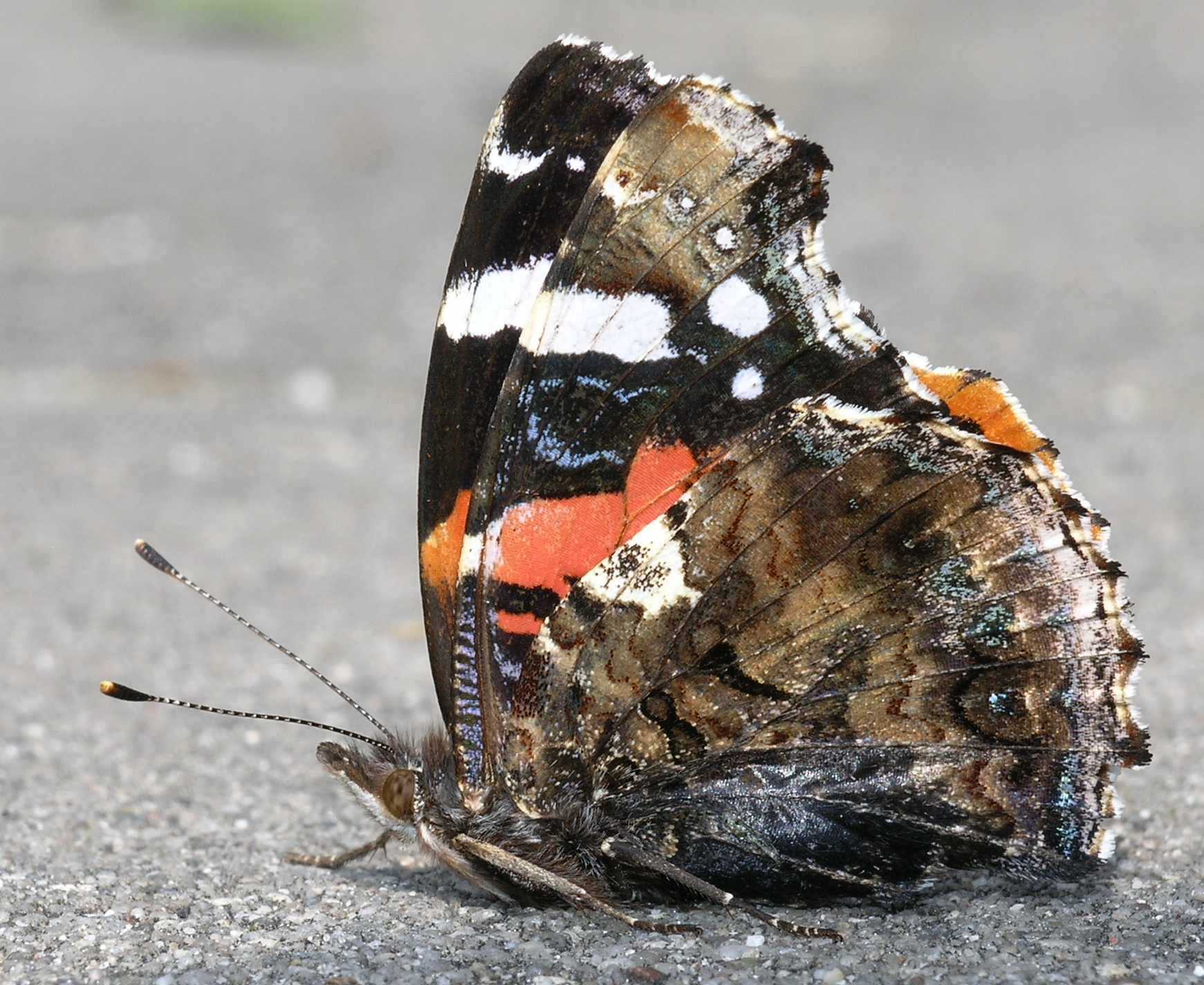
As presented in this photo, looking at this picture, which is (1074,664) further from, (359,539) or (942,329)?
(942,329)

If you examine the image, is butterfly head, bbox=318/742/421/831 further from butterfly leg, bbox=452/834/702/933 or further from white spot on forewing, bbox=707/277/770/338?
white spot on forewing, bbox=707/277/770/338

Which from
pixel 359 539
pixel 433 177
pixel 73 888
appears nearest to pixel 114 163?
pixel 433 177

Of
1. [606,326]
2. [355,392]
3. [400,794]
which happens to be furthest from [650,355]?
[355,392]

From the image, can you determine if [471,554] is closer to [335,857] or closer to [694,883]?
[694,883]

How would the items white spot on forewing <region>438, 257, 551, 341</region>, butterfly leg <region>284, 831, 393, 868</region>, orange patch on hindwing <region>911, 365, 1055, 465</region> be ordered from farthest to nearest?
butterfly leg <region>284, 831, 393, 868</region> → white spot on forewing <region>438, 257, 551, 341</region> → orange patch on hindwing <region>911, 365, 1055, 465</region>

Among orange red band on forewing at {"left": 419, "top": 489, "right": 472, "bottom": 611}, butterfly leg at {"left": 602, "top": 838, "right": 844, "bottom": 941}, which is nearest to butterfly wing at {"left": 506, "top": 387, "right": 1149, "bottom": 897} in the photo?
butterfly leg at {"left": 602, "top": 838, "right": 844, "bottom": 941}

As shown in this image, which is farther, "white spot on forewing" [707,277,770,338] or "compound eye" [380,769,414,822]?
"compound eye" [380,769,414,822]
